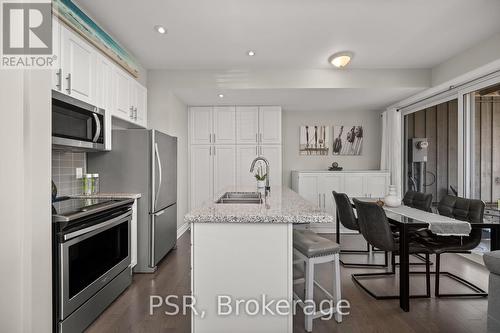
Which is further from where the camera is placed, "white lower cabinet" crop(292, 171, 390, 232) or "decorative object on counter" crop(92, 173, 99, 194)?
"white lower cabinet" crop(292, 171, 390, 232)

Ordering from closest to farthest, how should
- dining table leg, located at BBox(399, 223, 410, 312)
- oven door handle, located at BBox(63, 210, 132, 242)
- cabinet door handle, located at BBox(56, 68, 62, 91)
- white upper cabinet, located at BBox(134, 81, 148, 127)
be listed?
oven door handle, located at BBox(63, 210, 132, 242)
cabinet door handle, located at BBox(56, 68, 62, 91)
dining table leg, located at BBox(399, 223, 410, 312)
white upper cabinet, located at BBox(134, 81, 148, 127)

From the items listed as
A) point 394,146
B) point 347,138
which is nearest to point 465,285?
point 394,146

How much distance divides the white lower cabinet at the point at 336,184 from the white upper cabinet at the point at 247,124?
3.42 feet

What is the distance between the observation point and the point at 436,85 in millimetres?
3678

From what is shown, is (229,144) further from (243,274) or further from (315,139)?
(243,274)

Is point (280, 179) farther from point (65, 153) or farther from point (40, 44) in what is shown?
point (40, 44)

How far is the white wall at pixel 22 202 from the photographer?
112 cm

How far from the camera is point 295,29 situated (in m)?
2.73

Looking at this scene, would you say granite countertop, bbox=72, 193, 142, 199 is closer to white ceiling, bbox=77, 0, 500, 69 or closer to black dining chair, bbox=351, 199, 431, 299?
white ceiling, bbox=77, 0, 500, 69

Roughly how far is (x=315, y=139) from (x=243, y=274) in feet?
13.5

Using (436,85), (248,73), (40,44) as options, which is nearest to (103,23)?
(40,44)

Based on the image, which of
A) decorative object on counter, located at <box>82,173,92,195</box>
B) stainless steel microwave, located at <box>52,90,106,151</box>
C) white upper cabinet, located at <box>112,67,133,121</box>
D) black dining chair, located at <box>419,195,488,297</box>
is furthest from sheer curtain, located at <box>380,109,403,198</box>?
decorative object on counter, located at <box>82,173,92,195</box>

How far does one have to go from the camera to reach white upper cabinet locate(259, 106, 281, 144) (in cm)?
482

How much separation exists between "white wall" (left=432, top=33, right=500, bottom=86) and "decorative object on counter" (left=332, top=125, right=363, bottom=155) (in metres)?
1.67
